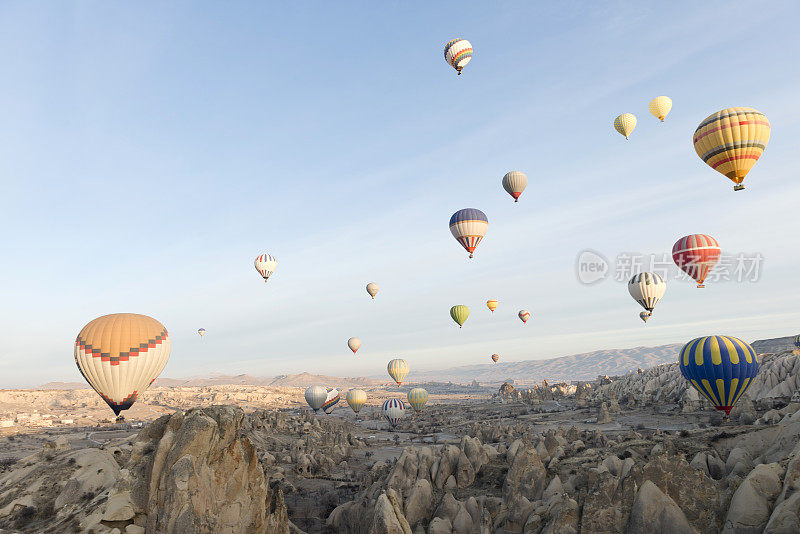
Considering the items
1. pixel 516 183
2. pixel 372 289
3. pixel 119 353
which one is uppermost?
pixel 516 183

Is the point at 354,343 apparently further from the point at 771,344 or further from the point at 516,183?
the point at 771,344

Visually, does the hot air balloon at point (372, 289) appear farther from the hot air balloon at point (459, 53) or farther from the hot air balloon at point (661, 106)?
the hot air balloon at point (661, 106)

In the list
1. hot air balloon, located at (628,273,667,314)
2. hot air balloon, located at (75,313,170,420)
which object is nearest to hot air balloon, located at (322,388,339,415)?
hot air balloon, located at (628,273,667,314)

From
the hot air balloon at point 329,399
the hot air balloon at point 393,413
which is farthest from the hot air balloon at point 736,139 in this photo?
the hot air balloon at point 329,399

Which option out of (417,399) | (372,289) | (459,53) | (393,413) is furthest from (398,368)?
(459,53)

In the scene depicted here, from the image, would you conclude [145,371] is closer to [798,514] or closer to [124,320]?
[124,320]

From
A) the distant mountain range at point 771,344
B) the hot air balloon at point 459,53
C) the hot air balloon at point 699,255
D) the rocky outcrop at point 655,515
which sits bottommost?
the distant mountain range at point 771,344

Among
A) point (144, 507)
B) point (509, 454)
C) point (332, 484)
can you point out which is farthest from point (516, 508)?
point (332, 484)
